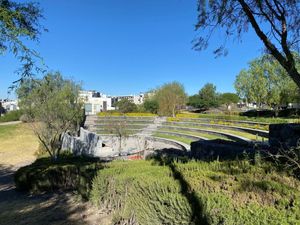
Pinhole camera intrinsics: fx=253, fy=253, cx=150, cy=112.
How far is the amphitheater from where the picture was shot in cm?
1396

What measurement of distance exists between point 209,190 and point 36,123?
10421 mm

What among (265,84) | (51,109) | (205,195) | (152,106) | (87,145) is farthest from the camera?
(152,106)

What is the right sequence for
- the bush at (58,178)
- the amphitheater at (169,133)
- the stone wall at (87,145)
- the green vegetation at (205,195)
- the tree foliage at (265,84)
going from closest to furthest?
the green vegetation at (205,195) → the bush at (58,178) → the amphitheater at (169,133) → the stone wall at (87,145) → the tree foliage at (265,84)

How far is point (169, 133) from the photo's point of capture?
1892 cm

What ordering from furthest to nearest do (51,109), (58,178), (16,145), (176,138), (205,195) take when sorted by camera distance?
(16,145) → (176,138) → (51,109) → (58,178) → (205,195)

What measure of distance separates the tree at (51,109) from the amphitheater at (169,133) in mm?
3386

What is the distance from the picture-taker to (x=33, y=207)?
4996 millimetres

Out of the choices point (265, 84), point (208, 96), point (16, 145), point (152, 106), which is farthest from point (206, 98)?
point (16, 145)

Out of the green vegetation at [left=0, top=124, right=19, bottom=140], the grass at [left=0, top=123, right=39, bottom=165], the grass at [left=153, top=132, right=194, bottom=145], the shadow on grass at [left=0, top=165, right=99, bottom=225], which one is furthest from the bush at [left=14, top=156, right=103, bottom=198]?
the green vegetation at [left=0, top=124, right=19, bottom=140]

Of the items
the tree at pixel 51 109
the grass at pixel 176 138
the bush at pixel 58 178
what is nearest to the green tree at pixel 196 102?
the grass at pixel 176 138

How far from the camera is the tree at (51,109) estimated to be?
10.8m

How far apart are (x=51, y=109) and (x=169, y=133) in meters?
9.98

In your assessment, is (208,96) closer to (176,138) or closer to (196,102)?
(196,102)

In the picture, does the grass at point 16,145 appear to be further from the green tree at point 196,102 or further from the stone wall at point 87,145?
the green tree at point 196,102
